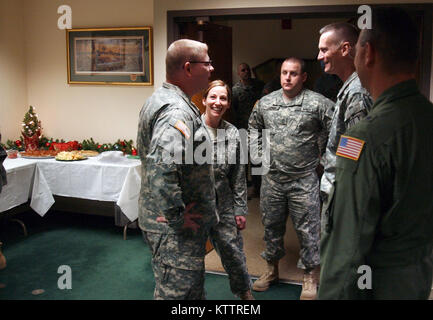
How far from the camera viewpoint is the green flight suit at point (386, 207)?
4.18 feet

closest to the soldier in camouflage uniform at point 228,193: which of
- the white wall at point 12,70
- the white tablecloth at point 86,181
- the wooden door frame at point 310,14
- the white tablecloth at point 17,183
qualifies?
the wooden door frame at point 310,14

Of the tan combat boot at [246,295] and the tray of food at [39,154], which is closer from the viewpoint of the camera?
the tan combat boot at [246,295]

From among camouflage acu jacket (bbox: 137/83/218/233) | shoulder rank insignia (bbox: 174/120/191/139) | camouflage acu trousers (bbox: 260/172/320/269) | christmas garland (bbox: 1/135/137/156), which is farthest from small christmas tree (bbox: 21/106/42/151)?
shoulder rank insignia (bbox: 174/120/191/139)

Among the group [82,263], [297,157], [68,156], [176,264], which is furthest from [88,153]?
[176,264]

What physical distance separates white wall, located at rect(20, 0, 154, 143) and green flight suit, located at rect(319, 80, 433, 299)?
3.99 meters

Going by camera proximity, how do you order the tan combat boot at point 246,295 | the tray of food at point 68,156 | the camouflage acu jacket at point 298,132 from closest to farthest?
the tan combat boot at point 246,295 < the camouflage acu jacket at point 298,132 < the tray of food at point 68,156

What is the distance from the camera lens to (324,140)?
10.6 feet

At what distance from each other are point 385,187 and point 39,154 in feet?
13.9

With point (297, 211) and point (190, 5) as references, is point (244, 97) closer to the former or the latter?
point (190, 5)

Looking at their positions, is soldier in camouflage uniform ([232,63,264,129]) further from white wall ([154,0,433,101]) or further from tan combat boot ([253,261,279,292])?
tan combat boot ([253,261,279,292])

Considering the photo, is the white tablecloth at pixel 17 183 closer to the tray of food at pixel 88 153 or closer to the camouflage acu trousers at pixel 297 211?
the tray of food at pixel 88 153

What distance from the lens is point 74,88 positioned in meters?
5.41

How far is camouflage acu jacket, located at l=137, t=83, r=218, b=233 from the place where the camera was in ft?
6.14
